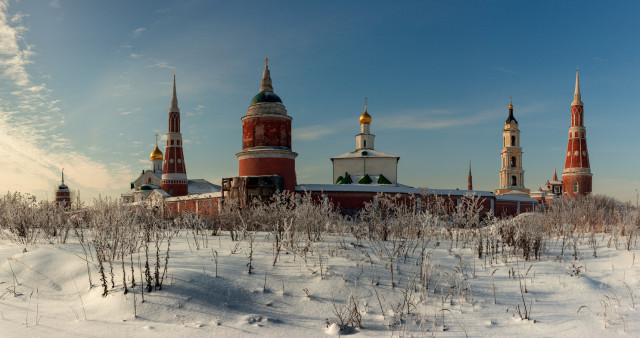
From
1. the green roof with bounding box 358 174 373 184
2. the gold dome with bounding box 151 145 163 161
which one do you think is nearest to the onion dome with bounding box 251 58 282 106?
the green roof with bounding box 358 174 373 184

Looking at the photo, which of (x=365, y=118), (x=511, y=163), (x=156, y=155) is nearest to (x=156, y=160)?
(x=156, y=155)

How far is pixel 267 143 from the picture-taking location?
20328 millimetres

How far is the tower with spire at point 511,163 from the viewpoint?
4372cm

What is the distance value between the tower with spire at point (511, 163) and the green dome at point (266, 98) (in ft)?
102

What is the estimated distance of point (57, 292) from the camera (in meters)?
4.38

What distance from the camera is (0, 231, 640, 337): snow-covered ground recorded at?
365cm

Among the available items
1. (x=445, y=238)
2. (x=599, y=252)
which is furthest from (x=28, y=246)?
(x=599, y=252)

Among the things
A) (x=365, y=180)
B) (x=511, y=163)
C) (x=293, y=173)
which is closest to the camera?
(x=293, y=173)

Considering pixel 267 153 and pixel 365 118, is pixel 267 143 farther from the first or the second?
pixel 365 118

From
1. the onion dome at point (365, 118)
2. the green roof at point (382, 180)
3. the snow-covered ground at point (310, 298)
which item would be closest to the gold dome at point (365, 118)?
the onion dome at point (365, 118)

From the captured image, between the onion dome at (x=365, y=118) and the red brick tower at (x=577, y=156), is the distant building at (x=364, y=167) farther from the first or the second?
the red brick tower at (x=577, y=156)

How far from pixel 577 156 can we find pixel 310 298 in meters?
36.4

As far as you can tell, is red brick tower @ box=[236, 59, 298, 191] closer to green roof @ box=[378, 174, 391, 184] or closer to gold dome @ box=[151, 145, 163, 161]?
green roof @ box=[378, 174, 391, 184]

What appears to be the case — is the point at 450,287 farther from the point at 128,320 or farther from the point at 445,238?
the point at 445,238
